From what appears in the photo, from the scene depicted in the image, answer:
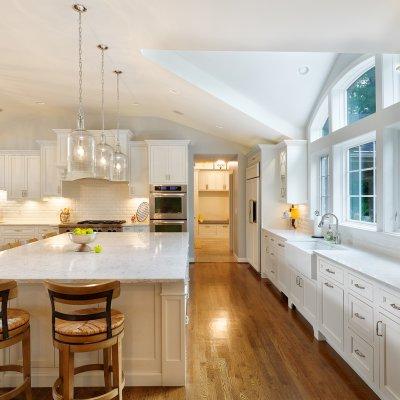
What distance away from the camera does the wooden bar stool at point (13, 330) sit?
6.07 ft

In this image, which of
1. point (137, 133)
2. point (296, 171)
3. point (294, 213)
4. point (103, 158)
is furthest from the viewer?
point (137, 133)

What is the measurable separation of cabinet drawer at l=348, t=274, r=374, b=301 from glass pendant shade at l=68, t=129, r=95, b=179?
7.39 ft

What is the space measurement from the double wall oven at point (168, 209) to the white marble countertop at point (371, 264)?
322cm

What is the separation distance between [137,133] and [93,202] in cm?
173

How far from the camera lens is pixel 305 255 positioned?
3.36 metres

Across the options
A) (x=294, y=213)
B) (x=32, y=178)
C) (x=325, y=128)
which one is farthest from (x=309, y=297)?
(x=32, y=178)

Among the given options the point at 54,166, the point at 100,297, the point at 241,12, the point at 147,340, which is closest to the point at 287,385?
the point at 147,340

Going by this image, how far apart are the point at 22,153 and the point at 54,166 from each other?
74 centimetres

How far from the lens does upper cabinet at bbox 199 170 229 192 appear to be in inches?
400

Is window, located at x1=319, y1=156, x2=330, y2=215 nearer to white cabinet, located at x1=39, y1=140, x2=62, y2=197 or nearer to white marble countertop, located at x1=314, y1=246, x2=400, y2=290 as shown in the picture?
white marble countertop, located at x1=314, y1=246, x2=400, y2=290

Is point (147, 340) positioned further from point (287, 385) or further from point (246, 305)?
point (246, 305)

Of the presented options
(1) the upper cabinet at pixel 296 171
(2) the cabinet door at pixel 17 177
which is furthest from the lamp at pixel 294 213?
(2) the cabinet door at pixel 17 177

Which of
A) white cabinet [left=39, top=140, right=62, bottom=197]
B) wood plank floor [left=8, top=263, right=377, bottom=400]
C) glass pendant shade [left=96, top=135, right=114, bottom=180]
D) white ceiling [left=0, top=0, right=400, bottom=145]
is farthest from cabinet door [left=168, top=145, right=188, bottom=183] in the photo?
glass pendant shade [left=96, top=135, right=114, bottom=180]

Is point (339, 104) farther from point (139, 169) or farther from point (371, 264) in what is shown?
point (139, 169)
